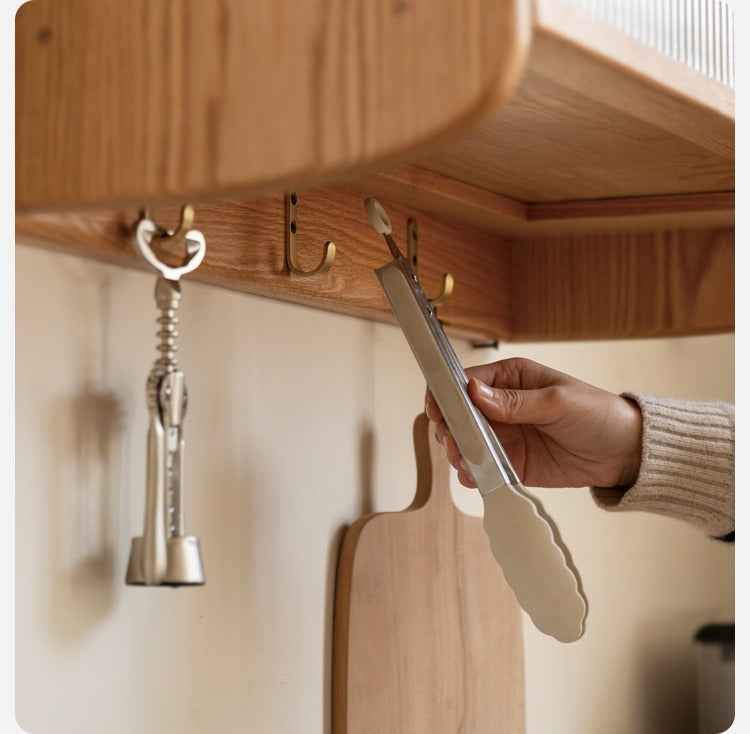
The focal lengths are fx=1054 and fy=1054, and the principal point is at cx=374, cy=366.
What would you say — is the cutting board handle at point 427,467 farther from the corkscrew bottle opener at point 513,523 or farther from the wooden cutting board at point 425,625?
the corkscrew bottle opener at point 513,523

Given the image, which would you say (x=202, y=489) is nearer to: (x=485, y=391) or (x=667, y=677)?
(x=485, y=391)

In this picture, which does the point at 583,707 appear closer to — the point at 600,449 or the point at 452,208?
the point at 600,449

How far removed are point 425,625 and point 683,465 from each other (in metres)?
0.23

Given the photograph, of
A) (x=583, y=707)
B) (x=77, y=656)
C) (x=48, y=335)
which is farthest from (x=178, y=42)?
(x=583, y=707)

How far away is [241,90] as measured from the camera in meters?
0.39

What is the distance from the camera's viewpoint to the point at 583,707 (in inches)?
44.0

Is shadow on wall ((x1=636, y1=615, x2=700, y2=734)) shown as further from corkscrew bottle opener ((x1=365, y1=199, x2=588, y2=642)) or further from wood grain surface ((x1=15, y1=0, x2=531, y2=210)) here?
wood grain surface ((x1=15, y1=0, x2=531, y2=210))

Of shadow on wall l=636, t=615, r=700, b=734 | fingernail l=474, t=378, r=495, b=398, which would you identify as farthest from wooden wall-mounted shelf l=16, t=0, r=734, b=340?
shadow on wall l=636, t=615, r=700, b=734

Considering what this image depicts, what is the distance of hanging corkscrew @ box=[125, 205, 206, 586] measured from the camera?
488mm

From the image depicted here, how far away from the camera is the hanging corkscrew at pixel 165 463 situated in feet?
1.60

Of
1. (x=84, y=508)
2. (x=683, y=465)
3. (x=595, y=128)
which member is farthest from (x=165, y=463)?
(x=683, y=465)

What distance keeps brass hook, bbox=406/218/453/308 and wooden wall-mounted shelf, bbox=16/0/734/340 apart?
0.20 ft

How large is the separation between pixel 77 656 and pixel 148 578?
0.26 ft

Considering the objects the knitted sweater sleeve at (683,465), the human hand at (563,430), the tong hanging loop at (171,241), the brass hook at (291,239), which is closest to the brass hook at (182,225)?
the tong hanging loop at (171,241)
